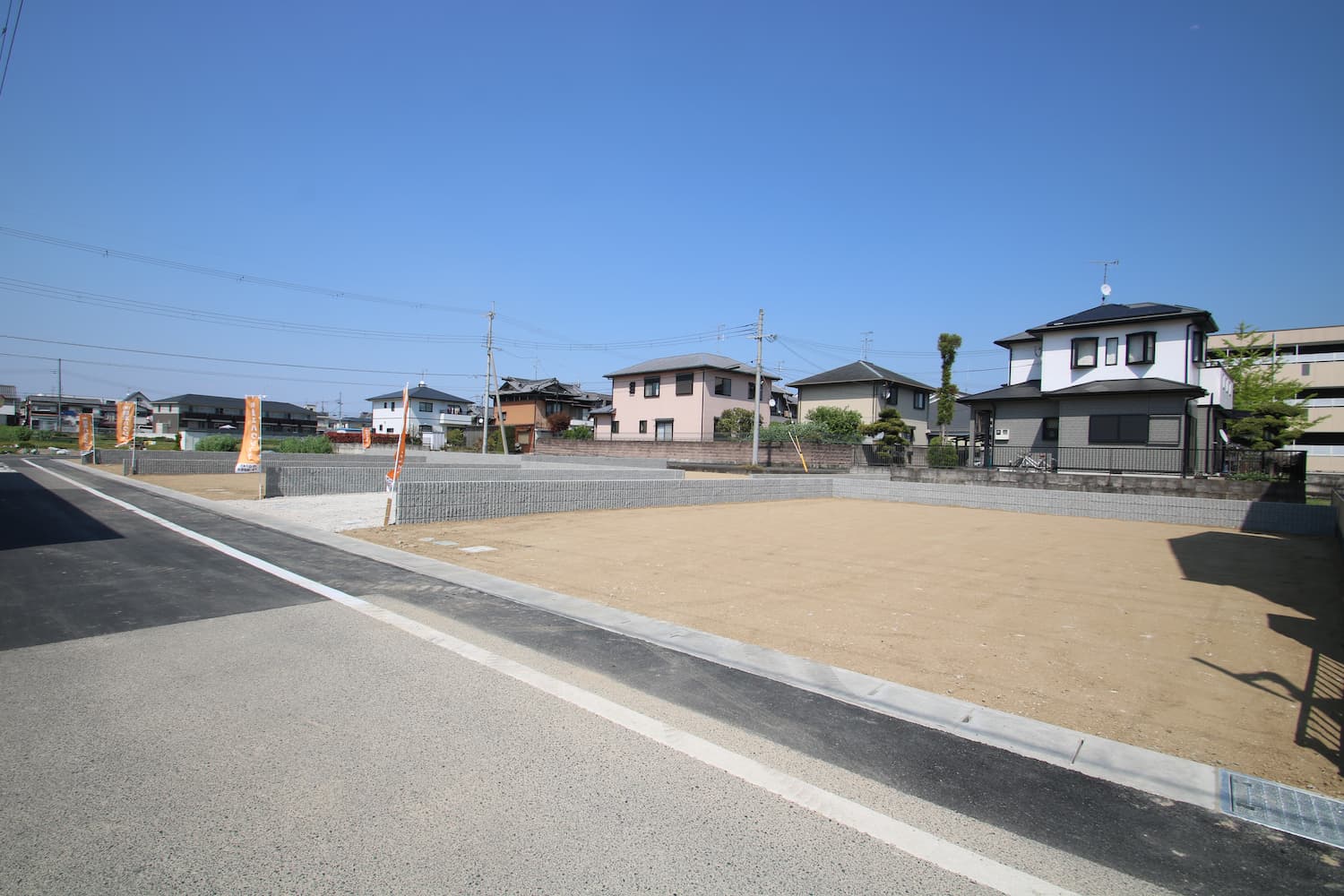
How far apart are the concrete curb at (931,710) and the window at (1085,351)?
26.1 metres

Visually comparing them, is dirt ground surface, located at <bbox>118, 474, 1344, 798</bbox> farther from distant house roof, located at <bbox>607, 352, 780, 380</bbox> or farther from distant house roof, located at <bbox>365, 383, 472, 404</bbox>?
distant house roof, located at <bbox>365, 383, 472, 404</bbox>

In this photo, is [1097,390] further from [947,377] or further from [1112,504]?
[947,377]

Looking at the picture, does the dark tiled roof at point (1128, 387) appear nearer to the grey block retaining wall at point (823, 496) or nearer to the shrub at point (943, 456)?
the shrub at point (943, 456)

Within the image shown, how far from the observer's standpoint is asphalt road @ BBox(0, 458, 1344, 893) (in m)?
2.48

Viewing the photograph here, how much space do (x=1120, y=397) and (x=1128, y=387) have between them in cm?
55

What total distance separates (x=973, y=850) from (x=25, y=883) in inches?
140

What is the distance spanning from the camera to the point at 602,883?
7.87 feet

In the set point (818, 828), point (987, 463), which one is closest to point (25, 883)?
point (818, 828)

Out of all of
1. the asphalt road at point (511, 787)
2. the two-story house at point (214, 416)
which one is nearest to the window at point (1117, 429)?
the asphalt road at point (511, 787)

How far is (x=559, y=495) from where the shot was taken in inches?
546

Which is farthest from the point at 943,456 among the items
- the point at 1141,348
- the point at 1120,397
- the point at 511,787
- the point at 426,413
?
the point at 426,413

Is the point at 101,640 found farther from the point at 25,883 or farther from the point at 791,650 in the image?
the point at 791,650

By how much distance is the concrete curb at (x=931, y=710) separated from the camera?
3373 millimetres

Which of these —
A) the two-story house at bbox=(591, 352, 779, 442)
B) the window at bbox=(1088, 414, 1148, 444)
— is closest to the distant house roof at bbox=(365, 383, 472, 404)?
the two-story house at bbox=(591, 352, 779, 442)
